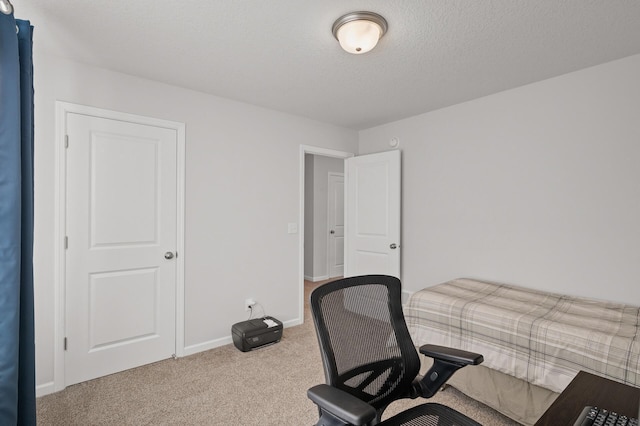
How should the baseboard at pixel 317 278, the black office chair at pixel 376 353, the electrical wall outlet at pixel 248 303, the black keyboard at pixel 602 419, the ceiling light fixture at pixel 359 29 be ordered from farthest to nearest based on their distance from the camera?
the baseboard at pixel 317 278 < the electrical wall outlet at pixel 248 303 < the ceiling light fixture at pixel 359 29 < the black office chair at pixel 376 353 < the black keyboard at pixel 602 419

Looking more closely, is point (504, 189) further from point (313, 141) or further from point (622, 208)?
point (313, 141)

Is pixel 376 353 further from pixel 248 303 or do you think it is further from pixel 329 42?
pixel 248 303

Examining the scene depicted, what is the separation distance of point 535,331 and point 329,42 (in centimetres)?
225

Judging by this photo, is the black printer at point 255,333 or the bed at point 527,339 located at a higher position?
the bed at point 527,339

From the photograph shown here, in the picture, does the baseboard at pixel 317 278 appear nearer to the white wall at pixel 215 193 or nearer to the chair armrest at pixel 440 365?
the white wall at pixel 215 193

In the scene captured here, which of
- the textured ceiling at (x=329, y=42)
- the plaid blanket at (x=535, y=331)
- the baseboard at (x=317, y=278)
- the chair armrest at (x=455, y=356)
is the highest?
the textured ceiling at (x=329, y=42)

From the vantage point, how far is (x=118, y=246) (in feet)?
9.03

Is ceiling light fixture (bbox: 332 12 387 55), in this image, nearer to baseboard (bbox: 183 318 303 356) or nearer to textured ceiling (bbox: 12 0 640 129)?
textured ceiling (bbox: 12 0 640 129)

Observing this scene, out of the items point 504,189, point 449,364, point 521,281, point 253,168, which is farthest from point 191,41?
point 521,281

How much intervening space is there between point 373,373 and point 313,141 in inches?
120

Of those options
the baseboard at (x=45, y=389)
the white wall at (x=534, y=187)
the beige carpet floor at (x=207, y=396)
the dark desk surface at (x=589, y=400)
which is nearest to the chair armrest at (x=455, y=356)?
the dark desk surface at (x=589, y=400)

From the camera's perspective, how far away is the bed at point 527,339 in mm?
1812

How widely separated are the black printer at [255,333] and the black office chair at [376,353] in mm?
1959

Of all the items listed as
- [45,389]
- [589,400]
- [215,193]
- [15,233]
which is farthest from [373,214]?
[45,389]
